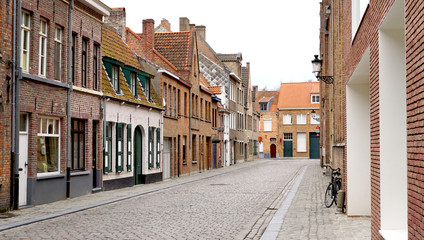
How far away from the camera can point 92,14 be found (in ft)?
67.5

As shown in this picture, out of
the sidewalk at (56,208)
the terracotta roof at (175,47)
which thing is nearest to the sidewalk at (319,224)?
the sidewalk at (56,208)

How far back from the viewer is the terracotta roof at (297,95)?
257 ft

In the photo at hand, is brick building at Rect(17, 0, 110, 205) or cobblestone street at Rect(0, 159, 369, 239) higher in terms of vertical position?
brick building at Rect(17, 0, 110, 205)

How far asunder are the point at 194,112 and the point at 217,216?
2456 cm

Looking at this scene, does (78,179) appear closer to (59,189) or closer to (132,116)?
(59,189)

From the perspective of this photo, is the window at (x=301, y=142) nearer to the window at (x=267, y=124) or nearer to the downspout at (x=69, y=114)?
the window at (x=267, y=124)

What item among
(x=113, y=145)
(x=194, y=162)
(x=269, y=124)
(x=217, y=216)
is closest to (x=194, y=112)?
(x=194, y=162)

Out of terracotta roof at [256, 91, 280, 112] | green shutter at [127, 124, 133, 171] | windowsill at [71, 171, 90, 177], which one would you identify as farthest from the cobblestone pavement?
terracotta roof at [256, 91, 280, 112]

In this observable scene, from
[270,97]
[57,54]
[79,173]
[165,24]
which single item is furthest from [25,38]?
[270,97]

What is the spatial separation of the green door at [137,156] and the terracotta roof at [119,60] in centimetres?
153

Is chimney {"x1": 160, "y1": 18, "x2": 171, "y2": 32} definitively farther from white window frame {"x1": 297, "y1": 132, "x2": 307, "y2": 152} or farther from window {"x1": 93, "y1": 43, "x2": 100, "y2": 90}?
white window frame {"x1": 297, "y1": 132, "x2": 307, "y2": 152}

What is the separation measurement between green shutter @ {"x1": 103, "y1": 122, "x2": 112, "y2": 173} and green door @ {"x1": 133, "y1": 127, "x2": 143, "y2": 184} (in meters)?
3.35

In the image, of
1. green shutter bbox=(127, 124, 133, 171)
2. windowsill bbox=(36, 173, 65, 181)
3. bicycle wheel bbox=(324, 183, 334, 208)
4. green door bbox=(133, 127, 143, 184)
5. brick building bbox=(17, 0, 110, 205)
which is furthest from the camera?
green door bbox=(133, 127, 143, 184)

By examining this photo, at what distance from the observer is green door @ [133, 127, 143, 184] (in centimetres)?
2577
